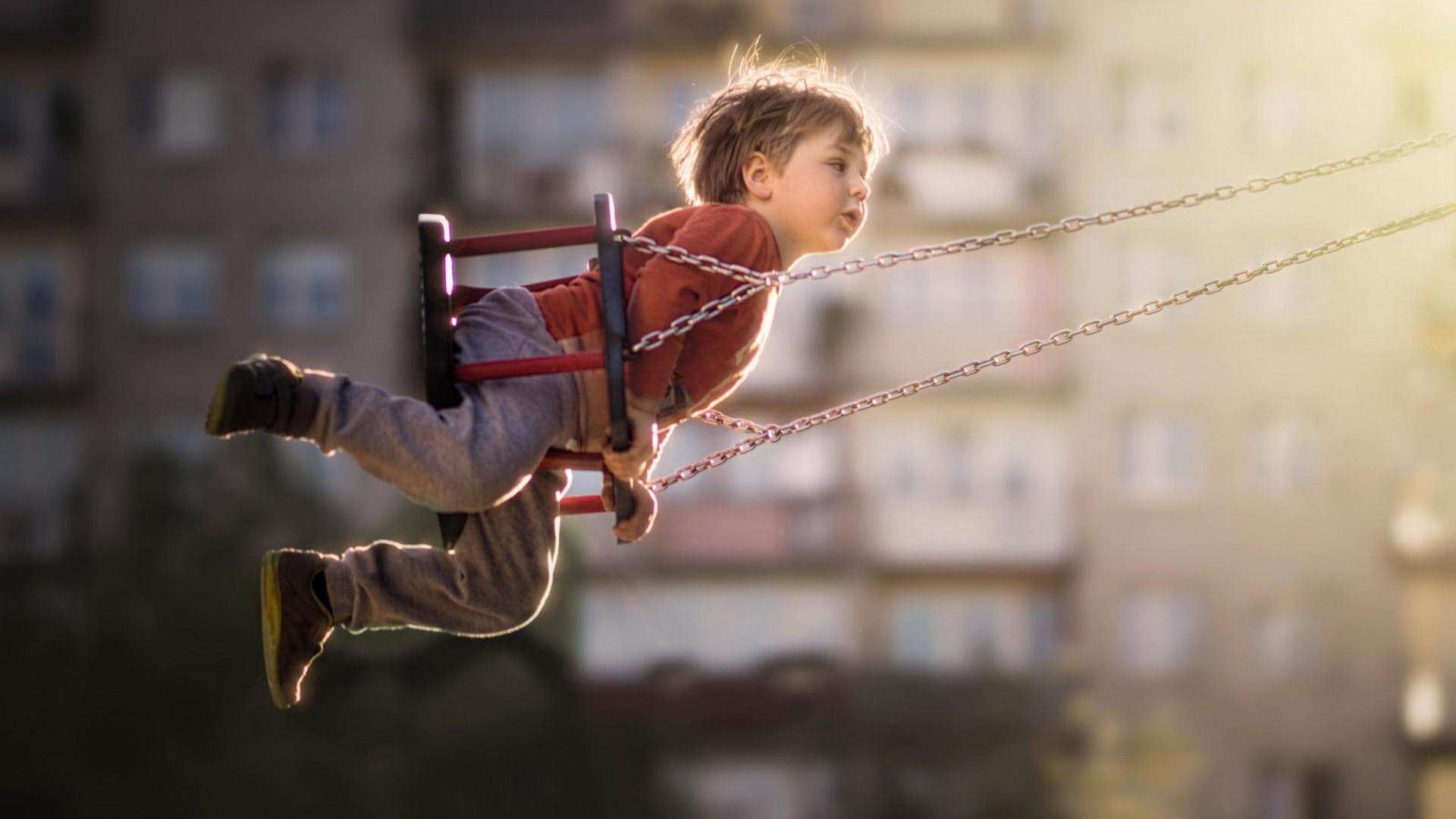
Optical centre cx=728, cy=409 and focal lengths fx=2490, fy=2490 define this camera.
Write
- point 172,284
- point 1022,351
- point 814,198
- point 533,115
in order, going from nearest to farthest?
point 814,198 → point 1022,351 → point 533,115 → point 172,284

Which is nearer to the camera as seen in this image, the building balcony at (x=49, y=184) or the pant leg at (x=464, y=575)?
the pant leg at (x=464, y=575)

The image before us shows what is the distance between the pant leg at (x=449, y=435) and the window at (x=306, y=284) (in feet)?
77.9

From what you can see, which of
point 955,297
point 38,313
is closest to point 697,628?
point 955,297

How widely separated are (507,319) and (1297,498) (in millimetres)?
23956

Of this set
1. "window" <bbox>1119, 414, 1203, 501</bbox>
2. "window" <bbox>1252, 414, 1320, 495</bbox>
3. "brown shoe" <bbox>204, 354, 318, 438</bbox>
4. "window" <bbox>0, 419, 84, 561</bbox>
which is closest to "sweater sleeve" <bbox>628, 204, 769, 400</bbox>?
"brown shoe" <bbox>204, 354, 318, 438</bbox>

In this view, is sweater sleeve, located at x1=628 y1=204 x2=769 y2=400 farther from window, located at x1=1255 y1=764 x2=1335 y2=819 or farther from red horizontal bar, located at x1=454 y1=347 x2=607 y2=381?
window, located at x1=1255 y1=764 x2=1335 y2=819

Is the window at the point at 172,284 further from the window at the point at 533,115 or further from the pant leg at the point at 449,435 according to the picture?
the pant leg at the point at 449,435

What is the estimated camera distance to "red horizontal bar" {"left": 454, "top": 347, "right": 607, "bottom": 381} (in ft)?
15.2

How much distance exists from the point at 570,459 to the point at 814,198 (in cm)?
73

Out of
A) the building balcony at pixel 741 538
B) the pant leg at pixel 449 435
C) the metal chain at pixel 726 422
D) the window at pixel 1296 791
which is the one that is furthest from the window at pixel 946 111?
the pant leg at pixel 449 435

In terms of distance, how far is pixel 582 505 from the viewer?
5.05 meters

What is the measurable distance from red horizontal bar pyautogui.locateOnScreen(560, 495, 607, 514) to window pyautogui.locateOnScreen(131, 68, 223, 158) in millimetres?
23450

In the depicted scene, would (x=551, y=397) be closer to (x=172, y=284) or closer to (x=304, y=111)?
(x=304, y=111)

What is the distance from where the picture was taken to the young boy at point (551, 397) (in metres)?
4.63
